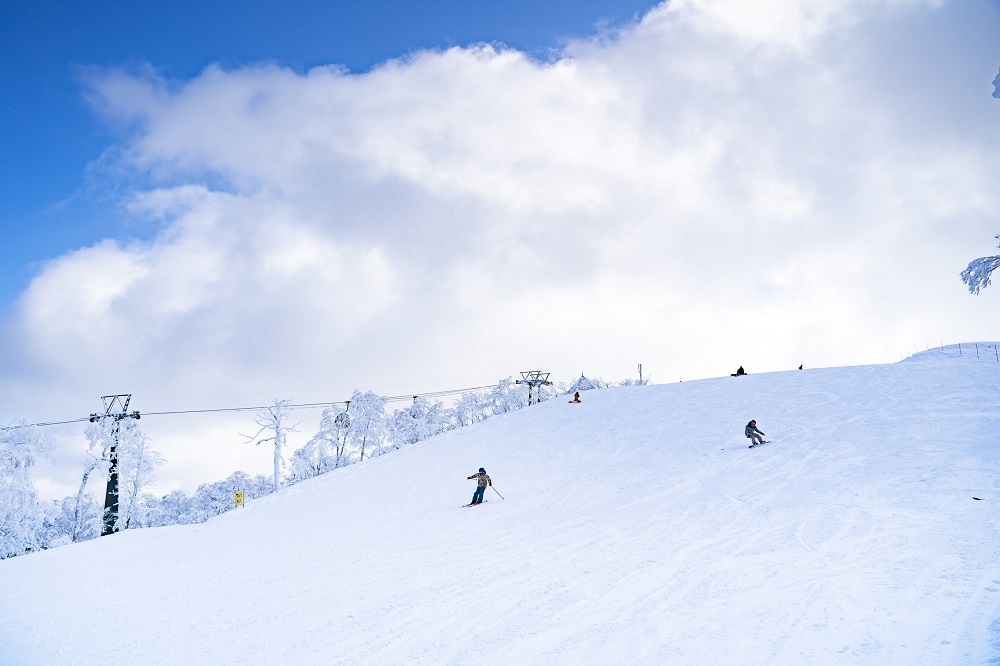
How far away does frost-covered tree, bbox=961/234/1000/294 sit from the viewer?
73.4 ft

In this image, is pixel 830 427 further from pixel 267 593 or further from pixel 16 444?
pixel 16 444

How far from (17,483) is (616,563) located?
41565mm

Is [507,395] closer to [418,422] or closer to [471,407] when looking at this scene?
[471,407]

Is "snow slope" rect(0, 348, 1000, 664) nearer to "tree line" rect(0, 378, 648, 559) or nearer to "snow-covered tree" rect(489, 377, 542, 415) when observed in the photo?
"tree line" rect(0, 378, 648, 559)

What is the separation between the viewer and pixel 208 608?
11.6 meters

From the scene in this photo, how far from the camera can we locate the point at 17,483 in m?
36.8

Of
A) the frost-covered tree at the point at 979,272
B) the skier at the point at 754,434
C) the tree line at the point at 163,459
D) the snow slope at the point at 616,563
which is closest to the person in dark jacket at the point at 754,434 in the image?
the skier at the point at 754,434

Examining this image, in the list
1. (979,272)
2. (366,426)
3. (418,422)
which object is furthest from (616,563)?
(418,422)

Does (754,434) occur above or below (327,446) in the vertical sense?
above

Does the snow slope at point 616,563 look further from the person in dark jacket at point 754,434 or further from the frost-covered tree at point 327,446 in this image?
the frost-covered tree at point 327,446

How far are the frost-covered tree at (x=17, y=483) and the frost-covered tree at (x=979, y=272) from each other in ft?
165

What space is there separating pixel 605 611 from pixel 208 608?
25.9 feet

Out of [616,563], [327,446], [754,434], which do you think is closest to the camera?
[616,563]

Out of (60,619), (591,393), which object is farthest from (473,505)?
(591,393)
